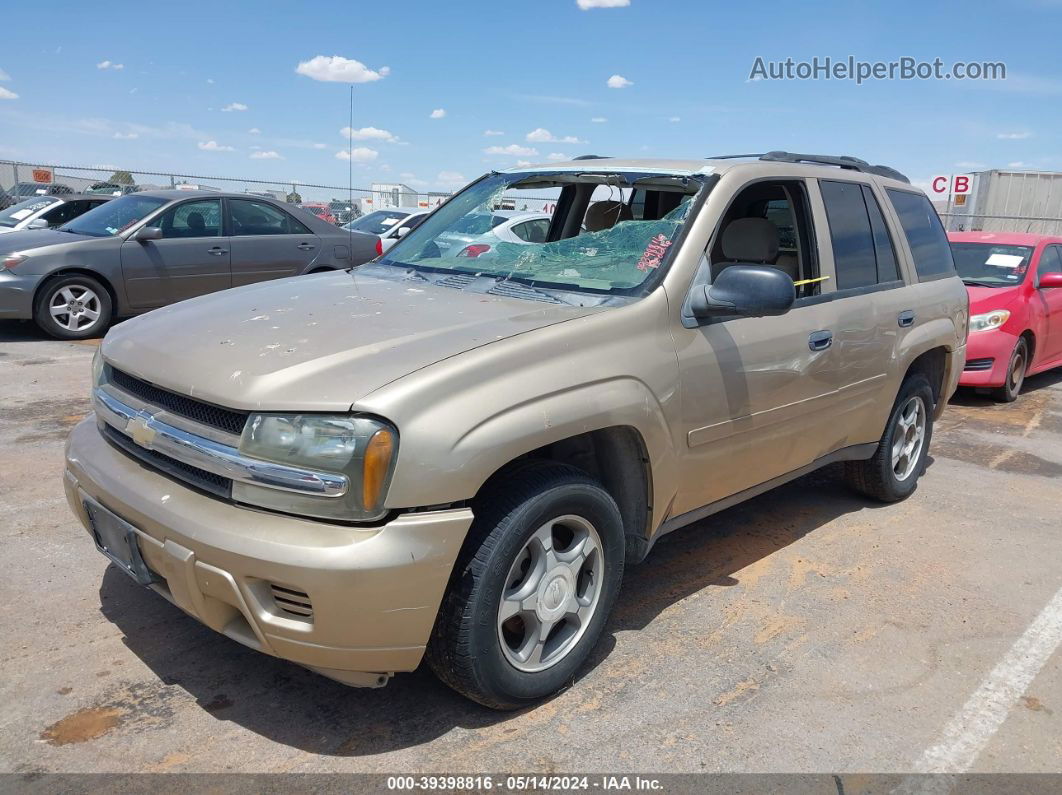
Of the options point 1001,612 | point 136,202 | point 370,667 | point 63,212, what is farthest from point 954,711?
point 63,212

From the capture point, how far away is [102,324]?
9266mm

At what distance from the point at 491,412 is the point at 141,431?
3.81ft

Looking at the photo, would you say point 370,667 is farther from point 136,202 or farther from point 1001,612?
point 136,202

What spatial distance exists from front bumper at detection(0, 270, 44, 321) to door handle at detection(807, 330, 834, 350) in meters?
8.01

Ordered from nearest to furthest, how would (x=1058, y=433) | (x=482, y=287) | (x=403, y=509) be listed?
(x=403, y=509) → (x=482, y=287) → (x=1058, y=433)

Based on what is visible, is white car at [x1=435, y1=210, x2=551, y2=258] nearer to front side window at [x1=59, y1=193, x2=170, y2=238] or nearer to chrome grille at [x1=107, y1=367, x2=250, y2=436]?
chrome grille at [x1=107, y1=367, x2=250, y2=436]

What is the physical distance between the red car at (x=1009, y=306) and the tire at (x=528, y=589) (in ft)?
20.8

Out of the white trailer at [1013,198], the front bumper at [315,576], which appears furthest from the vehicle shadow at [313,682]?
the white trailer at [1013,198]

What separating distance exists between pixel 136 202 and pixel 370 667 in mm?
8888

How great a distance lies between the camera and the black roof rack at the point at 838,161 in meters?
4.23

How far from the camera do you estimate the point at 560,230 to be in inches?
180

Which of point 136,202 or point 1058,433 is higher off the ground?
point 136,202

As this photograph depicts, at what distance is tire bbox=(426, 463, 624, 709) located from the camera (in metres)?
2.59

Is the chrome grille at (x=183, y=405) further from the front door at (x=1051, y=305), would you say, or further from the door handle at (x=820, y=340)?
the front door at (x=1051, y=305)
